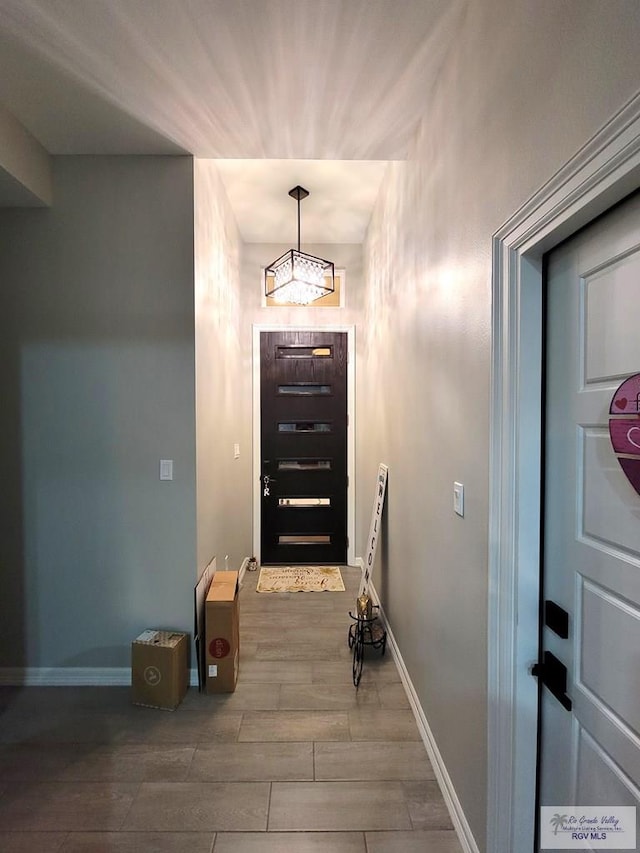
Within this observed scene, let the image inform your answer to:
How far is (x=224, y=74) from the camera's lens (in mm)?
1677

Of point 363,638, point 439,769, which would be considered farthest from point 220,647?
point 439,769

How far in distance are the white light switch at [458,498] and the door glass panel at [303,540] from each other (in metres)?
2.83

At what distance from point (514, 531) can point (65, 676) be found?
2.52m

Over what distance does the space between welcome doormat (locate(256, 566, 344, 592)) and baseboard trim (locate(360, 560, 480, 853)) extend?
1.20 metres

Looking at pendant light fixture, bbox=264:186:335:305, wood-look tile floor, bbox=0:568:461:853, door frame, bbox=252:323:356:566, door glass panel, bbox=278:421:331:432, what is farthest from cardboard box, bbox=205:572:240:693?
pendant light fixture, bbox=264:186:335:305

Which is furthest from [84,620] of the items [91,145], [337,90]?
[337,90]

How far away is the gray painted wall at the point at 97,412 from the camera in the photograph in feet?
7.50

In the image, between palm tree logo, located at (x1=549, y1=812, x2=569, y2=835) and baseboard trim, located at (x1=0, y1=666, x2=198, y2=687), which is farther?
baseboard trim, located at (x1=0, y1=666, x2=198, y2=687)

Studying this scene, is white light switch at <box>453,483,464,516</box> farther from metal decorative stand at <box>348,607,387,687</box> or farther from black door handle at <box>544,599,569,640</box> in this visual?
metal decorative stand at <box>348,607,387,687</box>

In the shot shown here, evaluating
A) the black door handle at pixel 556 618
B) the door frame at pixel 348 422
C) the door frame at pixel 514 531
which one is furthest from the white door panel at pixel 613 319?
the door frame at pixel 348 422

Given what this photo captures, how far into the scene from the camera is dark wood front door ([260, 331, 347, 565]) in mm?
4176

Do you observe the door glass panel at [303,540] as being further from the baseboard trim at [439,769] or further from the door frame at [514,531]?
the door frame at [514,531]

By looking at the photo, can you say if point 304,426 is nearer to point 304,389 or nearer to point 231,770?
point 304,389

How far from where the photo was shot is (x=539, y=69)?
956 mm
